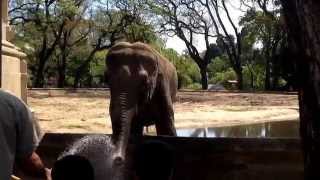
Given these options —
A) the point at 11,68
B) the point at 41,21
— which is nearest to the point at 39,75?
the point at 41,21

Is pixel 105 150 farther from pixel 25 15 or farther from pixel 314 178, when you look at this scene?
pixel 25 15

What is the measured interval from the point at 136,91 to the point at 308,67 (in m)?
4.01

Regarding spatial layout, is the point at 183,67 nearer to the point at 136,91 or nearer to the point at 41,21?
the point at 41,21

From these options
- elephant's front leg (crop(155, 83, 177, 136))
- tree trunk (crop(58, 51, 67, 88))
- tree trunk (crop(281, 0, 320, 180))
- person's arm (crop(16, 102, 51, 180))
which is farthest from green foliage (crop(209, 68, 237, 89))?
person's arm (crop(16, 102, 51, 180))

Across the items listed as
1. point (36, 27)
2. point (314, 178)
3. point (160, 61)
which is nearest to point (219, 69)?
point (36, 27)

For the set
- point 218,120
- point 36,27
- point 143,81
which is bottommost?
point 218,120

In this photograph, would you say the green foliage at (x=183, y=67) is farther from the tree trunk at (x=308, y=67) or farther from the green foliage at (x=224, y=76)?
the tree trunk at (x=308, y=67)

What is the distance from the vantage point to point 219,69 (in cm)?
6969

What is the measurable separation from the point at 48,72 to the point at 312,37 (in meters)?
54.0

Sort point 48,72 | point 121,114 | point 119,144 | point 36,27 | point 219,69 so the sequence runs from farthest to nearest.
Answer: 1. point 219,69
2. point 48,72
3. point 36,27
4. point 121,114
5. point 119,144

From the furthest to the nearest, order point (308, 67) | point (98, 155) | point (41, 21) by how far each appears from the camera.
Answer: point (41, 21)
point (98, 155)
point (308, 67)

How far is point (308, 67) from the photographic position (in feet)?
9.35

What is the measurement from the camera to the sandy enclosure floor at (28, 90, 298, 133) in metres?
16.2

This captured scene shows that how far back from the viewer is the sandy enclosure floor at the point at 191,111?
16.2 m
